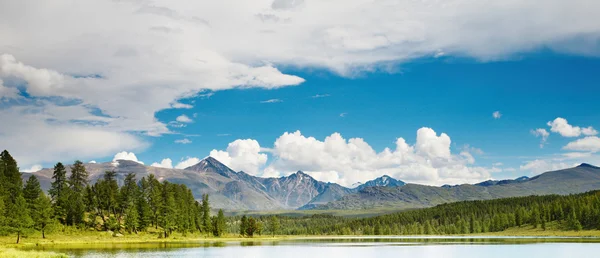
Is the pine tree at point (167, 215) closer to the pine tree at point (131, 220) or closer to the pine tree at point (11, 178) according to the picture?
the pine tree at point (131, 220)

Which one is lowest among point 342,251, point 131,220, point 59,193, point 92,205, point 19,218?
point 342,251

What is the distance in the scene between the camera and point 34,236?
121m

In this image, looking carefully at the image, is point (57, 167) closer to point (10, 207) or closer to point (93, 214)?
point (93, 214)

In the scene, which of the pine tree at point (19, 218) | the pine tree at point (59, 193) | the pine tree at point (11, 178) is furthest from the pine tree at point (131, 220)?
the pine tree at point (19, 218)

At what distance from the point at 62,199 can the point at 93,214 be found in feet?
42.3

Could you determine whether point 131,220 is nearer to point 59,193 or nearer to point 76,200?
point 76,200

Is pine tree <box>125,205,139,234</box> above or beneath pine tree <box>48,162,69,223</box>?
beneath

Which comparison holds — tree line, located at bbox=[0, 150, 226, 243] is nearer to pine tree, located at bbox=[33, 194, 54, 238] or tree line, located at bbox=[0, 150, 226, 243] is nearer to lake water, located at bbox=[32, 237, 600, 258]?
pine tree, located at bbox=[33, 194, 54, 238]

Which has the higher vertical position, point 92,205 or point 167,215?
point 92,205

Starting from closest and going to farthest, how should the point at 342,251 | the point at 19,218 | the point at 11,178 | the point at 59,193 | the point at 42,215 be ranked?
the point at 342,251 < the point at 19,218 < the point at 42,215 < the point at 11,178 < the point at 59,193

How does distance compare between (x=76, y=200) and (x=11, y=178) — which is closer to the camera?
(x=11, y=178)

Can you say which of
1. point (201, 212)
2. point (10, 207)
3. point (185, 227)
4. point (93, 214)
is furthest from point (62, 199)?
point (201, 212)

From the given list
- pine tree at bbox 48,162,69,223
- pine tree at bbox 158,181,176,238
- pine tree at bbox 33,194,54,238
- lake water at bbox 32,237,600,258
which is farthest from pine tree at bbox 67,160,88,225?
lake water at bbox 32,237,600,258

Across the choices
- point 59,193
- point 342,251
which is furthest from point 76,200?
point 342,251
